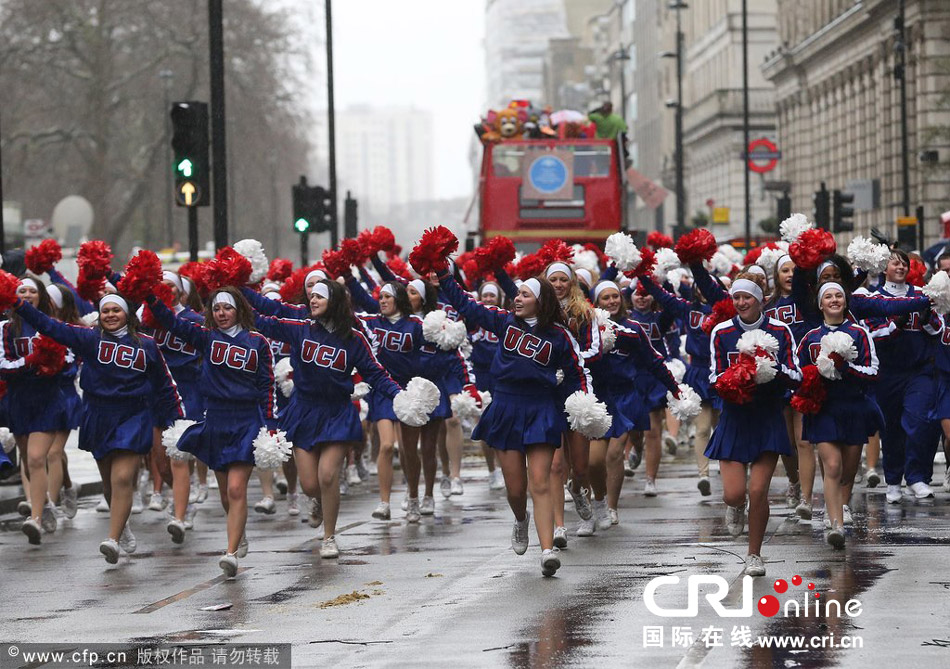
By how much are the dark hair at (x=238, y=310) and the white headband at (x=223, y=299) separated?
12 mm

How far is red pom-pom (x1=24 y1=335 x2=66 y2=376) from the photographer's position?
1472 cm

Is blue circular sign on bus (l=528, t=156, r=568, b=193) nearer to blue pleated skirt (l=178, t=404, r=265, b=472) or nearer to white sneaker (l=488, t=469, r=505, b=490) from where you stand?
white sneaker (l=488, t=469, r=505, b=490)

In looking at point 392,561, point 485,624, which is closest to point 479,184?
point 392,561


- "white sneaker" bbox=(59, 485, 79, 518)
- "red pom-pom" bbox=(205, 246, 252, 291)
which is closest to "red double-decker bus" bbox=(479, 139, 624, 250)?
"white sneaker" bbox=(59, 485, 79, 518)

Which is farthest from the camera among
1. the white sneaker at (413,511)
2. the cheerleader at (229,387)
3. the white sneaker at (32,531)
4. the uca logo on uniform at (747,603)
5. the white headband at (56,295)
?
the white sneaker at (413,511)

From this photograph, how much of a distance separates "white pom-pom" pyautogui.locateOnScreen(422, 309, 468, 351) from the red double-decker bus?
16.2 meters

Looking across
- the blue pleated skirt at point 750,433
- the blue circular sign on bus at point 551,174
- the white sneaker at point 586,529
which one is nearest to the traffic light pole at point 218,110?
the white sneaker at point 586,529

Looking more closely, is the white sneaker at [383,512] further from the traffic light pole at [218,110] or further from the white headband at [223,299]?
the traffic light pole at [218,110]

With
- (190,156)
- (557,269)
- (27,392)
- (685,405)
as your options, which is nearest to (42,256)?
(27,392)

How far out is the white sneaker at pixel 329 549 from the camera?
13.0 m

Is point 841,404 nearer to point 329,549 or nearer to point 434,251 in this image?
point 434,251

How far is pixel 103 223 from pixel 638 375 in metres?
44.3

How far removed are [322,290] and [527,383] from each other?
→ 169 cm

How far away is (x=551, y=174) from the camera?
31812 mm
